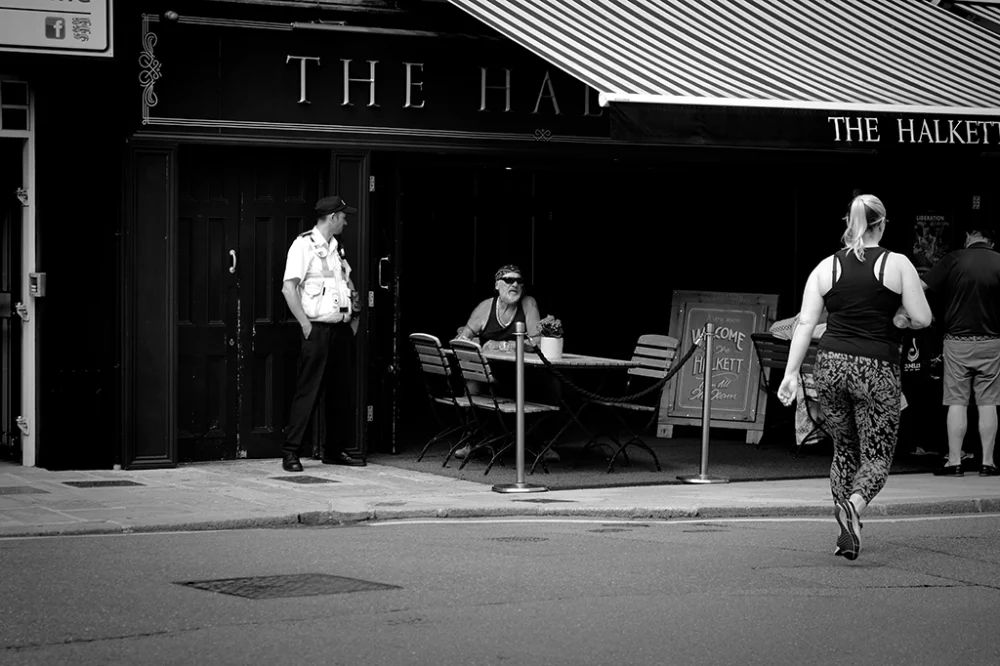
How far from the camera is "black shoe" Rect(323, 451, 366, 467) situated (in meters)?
13.1

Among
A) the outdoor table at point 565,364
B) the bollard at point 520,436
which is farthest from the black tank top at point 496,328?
the bollard at point 520,436

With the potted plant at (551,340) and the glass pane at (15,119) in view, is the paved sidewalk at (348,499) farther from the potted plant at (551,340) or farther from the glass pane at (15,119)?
the glass pane at (15,119)

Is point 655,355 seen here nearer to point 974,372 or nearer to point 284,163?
point 974,372

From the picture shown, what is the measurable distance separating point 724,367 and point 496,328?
8.66ft

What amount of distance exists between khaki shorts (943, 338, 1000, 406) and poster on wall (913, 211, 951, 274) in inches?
92.1

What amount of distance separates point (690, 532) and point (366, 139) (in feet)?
16.0

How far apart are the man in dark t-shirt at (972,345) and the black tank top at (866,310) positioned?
4290 millimetres

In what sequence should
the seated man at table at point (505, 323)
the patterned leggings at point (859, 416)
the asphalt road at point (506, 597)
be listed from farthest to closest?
the seated man at table at point (505, 323)
the patterned leggings at point (859, 416)
the asphalt road at point (506, 597)

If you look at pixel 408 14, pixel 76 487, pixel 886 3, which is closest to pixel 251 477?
pixel 76 487

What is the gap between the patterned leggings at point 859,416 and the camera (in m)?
8.71

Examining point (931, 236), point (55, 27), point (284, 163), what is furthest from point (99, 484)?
point (931, 236)

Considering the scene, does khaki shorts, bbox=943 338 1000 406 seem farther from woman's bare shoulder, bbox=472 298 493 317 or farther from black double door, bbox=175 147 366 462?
black double door, bbox=175 147 366 462

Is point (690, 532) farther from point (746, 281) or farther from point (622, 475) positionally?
point (746, 281)

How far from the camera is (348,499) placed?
10.9 metres
